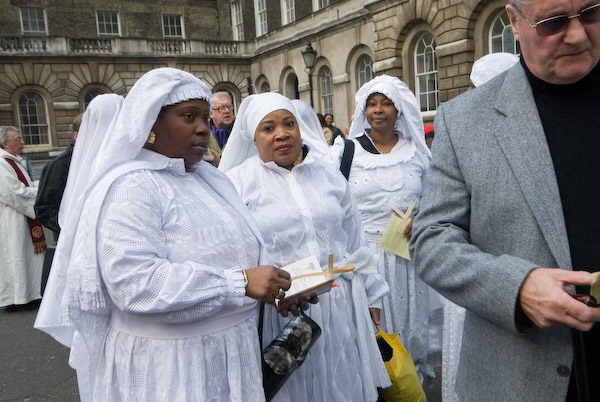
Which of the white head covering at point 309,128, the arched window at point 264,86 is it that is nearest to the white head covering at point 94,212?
the white head covering at point 309,128

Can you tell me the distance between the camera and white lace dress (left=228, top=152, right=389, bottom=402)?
2.54 meters

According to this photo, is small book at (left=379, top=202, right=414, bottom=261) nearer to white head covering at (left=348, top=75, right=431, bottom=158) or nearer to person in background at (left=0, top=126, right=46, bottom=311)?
white head covering at (left=348, top=75, right=431, bottom=158)

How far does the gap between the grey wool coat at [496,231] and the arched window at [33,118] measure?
1030 inches

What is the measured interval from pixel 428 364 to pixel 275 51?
71.4 ft

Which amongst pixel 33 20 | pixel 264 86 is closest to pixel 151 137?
pixel 264 86

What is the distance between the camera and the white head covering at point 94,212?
5.75 ft

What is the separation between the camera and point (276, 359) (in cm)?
206

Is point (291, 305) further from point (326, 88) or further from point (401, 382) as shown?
point (326, 88)

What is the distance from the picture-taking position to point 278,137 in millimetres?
2686

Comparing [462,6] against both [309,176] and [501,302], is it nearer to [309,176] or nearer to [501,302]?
[309,176]

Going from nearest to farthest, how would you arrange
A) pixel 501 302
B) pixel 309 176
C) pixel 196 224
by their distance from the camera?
1. pixel 501 302
2. pixel 196 224
3. pixel 309 176

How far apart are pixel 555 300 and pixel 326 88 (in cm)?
2005

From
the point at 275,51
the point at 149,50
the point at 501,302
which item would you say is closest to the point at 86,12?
the point at 149,50

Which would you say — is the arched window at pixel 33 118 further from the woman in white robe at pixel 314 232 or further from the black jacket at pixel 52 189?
the woman in white robe at pixel 314 232
